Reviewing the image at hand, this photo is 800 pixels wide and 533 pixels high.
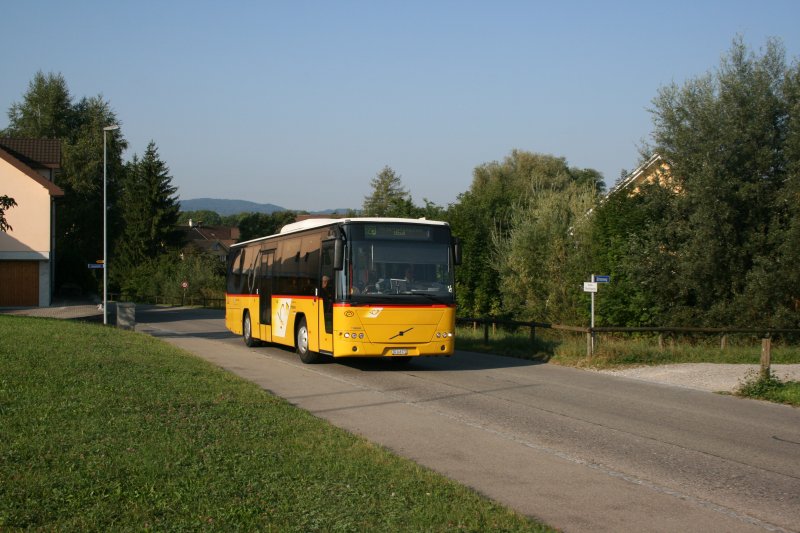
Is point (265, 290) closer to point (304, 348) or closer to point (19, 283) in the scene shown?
point (304, 348)

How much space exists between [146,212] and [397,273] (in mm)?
64231

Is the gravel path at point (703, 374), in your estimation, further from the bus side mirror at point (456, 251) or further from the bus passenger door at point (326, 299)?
the bus passenger door at point (326, 299)

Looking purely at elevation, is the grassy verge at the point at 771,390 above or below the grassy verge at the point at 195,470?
below

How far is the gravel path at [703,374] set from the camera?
16.5 m

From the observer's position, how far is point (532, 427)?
11.3 metres

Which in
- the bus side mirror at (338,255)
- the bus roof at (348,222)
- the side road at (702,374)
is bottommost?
the side road at (702,374)

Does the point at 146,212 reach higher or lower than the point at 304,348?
higher

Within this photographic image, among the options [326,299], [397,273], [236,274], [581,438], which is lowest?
[581,438]

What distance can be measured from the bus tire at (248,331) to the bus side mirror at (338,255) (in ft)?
29.7

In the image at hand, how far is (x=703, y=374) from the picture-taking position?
17.9 metres

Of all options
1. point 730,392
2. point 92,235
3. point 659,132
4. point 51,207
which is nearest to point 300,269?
point 730,392

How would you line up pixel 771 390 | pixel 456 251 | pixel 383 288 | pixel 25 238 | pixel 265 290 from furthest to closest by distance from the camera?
1. pixel 25 238
2. pixel 265 290
3. pixel 456 251
4. pixel 383 288
5. pixel 771 390

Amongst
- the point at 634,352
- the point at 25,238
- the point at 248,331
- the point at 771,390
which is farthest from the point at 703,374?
the point at 25,238

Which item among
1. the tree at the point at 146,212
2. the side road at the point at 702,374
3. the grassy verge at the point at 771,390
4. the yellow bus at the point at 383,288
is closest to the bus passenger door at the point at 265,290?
the yellow bus at the point at 383,288
